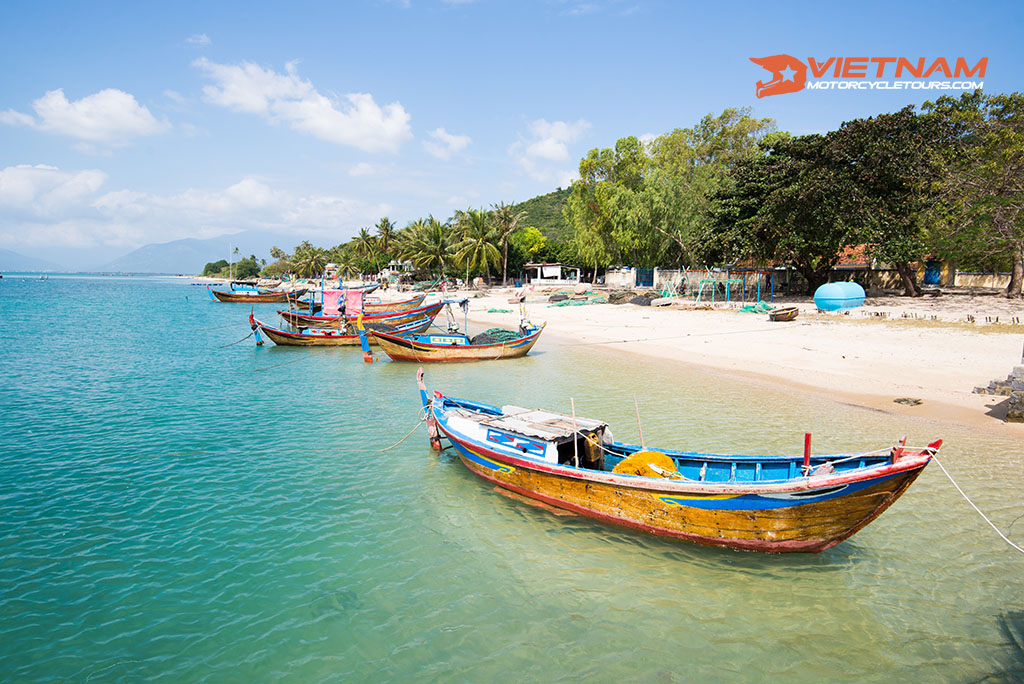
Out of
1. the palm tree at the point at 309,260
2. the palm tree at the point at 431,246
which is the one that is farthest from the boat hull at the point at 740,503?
the palm tree at the point at 309,260

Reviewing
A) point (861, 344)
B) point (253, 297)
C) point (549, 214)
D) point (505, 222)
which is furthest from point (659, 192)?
point (549, 214)

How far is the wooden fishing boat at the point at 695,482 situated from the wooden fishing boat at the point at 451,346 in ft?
38.6

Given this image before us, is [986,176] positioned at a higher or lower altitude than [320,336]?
higher

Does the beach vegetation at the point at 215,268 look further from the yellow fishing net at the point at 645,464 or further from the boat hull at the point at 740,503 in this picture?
the yellow fishing net at the point at 645,464

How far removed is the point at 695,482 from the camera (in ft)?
22.9

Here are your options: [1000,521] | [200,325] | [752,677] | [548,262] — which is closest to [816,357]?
[1000,521]

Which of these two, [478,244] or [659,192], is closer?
[659,192]

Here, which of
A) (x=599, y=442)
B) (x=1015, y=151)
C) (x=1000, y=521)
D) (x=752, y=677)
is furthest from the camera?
(x=1015, y=151)

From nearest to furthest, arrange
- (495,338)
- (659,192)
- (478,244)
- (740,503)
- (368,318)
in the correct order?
(740,503)
(495,338)
(368,318)
(659,192)
(478,244)

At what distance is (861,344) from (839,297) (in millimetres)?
11366

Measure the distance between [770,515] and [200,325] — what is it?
43.6m

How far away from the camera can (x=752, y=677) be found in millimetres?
5293

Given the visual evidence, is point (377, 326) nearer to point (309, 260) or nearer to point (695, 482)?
point (695, 482)

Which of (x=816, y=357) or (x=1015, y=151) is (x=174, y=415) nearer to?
(x=816, y=357)
